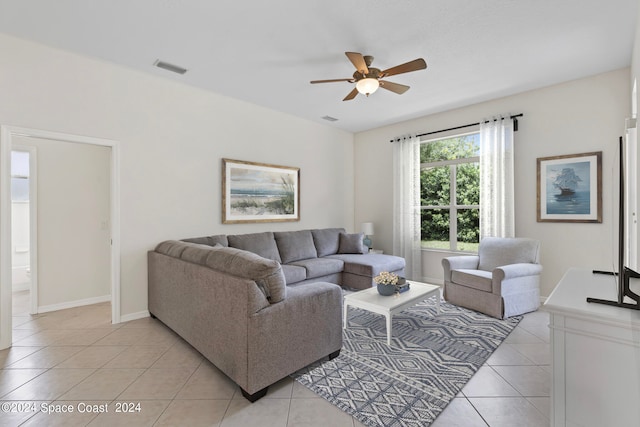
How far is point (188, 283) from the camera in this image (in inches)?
99.6

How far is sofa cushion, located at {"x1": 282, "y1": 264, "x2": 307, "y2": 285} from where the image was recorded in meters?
3.76

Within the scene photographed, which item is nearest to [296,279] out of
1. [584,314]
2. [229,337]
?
[229,337]

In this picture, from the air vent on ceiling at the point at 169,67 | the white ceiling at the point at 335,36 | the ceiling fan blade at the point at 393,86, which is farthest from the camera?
A: the air vent on ceiling at the point at 169,67

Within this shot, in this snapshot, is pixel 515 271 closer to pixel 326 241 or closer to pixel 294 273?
pixel 294 273

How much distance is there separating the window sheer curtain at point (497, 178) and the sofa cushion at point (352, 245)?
1852 millimetres

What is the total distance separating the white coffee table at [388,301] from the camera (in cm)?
266

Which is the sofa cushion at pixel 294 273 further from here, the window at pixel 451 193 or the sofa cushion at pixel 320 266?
the window at pixel 451 193

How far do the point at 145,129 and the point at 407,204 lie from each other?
13.3ft

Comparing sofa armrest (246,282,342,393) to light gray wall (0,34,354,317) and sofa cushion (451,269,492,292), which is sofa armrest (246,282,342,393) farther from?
light gray wall (0,34,354,317)

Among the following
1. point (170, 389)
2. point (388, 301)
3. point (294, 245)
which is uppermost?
point (294, 245)

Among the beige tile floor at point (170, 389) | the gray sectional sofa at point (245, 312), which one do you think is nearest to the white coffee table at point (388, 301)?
the gray sectional sofa at point (245, 312)

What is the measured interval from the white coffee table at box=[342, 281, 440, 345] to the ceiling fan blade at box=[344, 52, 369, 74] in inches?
86.7

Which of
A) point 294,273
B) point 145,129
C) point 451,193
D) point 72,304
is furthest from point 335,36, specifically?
point 72,304

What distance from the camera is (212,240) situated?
12.4 ft
